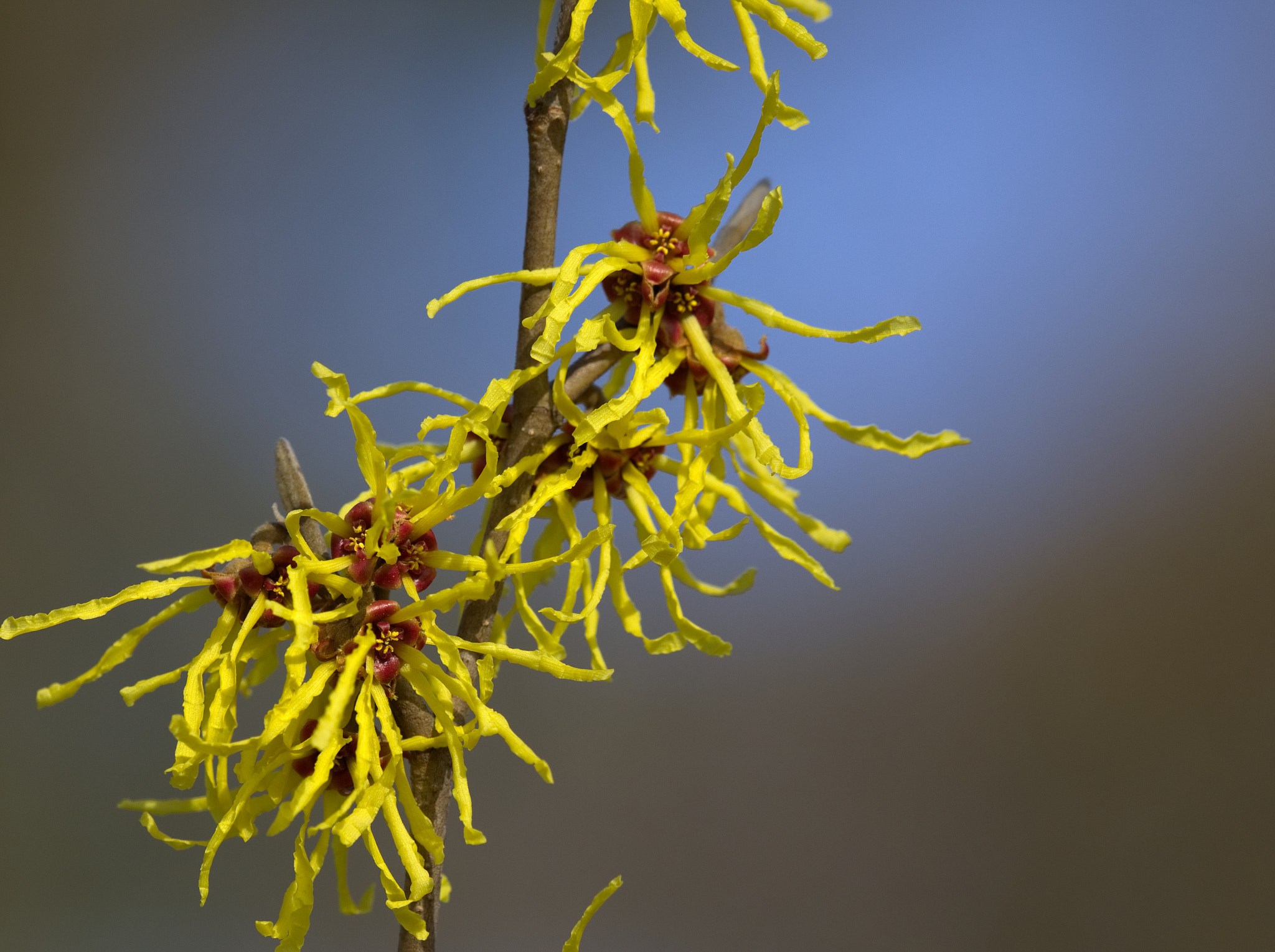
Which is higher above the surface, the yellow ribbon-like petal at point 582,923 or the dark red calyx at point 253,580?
the dark red calyx at point 253,580

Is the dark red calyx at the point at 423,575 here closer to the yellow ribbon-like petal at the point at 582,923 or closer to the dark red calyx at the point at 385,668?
the dark red calyx at the point at 385,668

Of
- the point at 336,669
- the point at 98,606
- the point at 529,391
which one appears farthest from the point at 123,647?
the point at 529,391

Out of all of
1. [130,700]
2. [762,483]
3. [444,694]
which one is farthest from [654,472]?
[130,700]

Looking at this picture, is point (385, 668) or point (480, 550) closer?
point (385, 668)

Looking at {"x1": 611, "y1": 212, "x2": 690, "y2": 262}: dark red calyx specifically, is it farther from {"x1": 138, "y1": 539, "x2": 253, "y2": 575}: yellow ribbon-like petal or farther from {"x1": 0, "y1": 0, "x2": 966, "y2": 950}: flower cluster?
{"x1": 138, "y1": 539, "x2": 253, "y2": 575}: yellow ribbon-like petal

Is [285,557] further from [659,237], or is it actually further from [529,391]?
[659,237]

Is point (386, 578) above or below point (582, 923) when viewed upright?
above

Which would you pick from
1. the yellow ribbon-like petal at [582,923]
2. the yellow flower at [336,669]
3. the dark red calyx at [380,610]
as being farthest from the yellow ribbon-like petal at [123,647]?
the yellow ribbon-like petal at [582,923]
